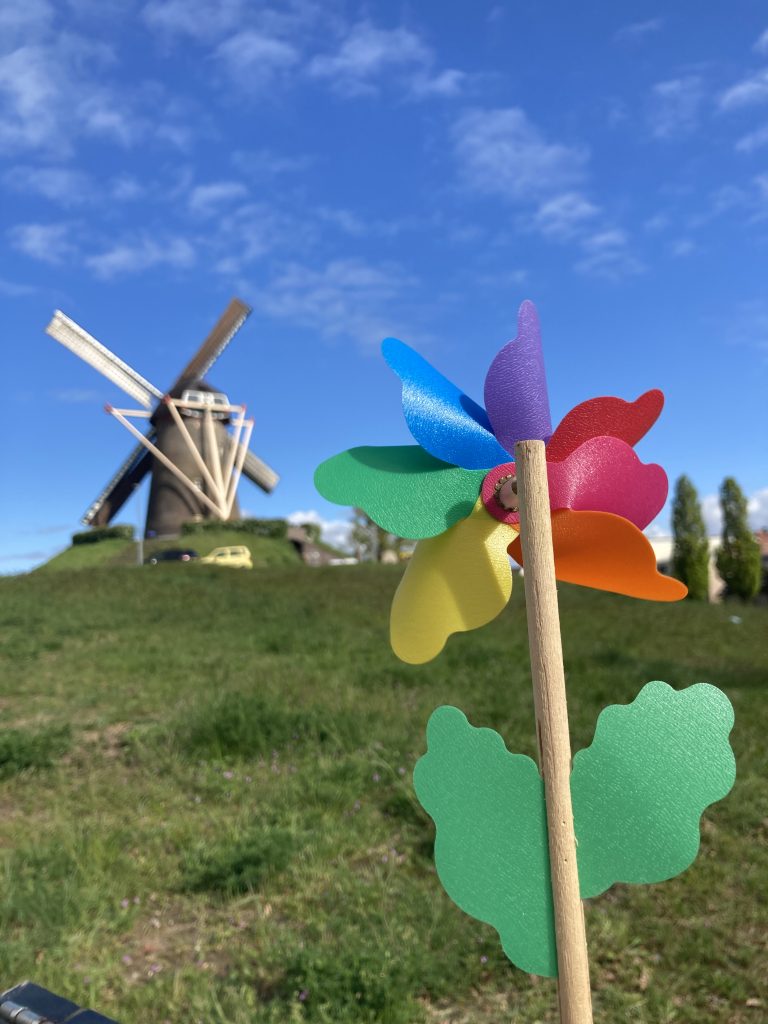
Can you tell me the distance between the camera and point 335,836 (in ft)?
10.9

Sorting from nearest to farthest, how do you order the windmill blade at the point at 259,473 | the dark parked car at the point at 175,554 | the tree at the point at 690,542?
the dark parked car at the point at 175,554 → the tree at the point at 690,542 → the windmill blade at the point at 259,473

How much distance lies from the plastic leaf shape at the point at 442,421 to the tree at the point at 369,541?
3054 centimetres

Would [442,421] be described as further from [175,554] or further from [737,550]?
[737,550]

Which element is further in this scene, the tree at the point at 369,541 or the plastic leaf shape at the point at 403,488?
the tree at the point at 369,541

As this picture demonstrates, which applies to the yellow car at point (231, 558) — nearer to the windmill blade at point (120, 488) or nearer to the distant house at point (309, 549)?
the distant house at point (309, 549)

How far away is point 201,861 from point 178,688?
9.91 feet

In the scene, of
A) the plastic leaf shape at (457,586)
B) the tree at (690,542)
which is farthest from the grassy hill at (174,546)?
the plastic leaf shape at (457,586)

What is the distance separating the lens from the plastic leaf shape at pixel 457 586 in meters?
1.28

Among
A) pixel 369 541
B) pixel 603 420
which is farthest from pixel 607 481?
pixel 369 541

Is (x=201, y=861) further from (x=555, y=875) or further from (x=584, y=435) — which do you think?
(x=584, y=435)

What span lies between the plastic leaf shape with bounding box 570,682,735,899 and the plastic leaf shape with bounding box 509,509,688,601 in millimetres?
192

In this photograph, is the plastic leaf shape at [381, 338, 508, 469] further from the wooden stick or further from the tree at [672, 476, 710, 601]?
the tree at [672, 476, 710, 601]

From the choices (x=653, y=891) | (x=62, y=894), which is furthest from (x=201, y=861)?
(x=653, y=891)

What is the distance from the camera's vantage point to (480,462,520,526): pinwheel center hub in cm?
123
